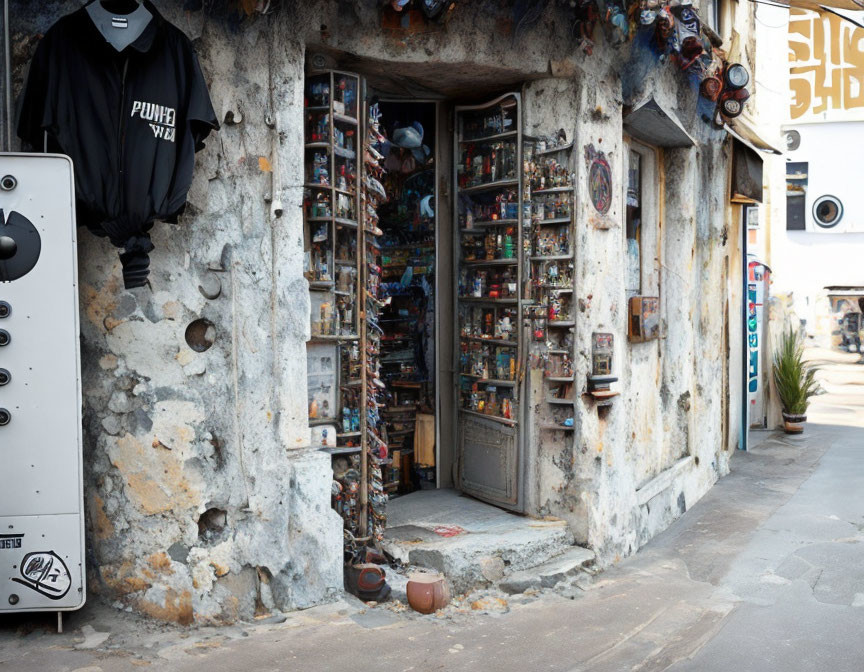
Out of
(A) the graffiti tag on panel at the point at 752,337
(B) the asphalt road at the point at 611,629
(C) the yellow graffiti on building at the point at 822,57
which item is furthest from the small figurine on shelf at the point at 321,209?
(C) the yellow graffiti on building at the point at 822,57

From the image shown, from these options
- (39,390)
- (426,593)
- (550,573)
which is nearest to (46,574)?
(39,390)

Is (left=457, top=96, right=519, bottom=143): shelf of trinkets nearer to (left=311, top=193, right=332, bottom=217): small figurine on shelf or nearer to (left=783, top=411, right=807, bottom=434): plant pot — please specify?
(left=311, top=193, right=332, bottom=217): small figurine on shelf

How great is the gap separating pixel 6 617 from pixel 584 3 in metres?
5.18

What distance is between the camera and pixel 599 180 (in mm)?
6598

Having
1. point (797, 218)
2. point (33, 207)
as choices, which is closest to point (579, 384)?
point (33, 207)

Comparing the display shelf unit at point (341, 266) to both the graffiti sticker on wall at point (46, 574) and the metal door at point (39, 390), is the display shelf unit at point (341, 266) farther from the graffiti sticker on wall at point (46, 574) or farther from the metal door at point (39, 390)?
the graffiti sticker on wall at point (46, 574)

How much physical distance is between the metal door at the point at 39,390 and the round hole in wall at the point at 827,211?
102 feet

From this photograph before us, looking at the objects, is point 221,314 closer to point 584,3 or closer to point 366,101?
point 366,101

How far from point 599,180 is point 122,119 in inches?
140

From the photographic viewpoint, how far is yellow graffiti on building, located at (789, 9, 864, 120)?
1902 cm

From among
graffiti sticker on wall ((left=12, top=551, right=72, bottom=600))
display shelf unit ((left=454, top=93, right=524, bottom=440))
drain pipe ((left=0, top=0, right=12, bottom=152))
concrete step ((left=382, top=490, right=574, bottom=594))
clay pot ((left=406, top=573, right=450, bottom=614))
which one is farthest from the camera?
display shelf unit ((left=454, top=93, right=524, bottom=440))

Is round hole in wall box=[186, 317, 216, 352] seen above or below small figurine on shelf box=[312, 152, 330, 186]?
below

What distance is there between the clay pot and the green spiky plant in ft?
30.5

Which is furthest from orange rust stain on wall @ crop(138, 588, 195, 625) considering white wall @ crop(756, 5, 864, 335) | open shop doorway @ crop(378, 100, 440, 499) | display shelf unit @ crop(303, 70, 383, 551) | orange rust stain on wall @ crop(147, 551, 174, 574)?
white wall @ crop(756, 5, 864, 335)
